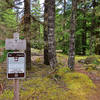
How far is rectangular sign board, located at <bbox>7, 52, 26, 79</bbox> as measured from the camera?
9.27 feet

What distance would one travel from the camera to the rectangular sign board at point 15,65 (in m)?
2.83

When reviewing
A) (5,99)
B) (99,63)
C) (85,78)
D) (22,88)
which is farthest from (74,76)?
(99,63)

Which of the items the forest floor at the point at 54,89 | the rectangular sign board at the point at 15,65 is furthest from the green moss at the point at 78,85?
the rectangular sign board at the point at 15,65

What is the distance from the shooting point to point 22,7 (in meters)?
6.25

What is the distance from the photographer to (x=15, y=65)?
2850mm

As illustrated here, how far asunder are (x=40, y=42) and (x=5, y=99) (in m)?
3.23

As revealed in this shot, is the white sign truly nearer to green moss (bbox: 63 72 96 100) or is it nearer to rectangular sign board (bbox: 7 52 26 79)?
rectangular sign board (bbox: 7 52 26 79)

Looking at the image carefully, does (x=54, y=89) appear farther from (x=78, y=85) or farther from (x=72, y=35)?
(x=72, y=35)

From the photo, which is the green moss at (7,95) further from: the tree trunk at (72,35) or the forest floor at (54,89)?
the tree trunk at (72,35)

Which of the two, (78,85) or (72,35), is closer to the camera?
(78,85)

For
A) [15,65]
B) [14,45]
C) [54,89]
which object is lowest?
[54,89]

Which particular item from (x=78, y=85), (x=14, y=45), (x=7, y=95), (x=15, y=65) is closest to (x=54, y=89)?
(x=78, y=85)

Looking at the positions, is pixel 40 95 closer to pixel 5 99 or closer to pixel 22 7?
pixel 5 99

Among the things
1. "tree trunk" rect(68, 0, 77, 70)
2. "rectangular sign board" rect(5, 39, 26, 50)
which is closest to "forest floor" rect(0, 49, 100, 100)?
"tree trunk" rect(68, 0, 77, 70)
